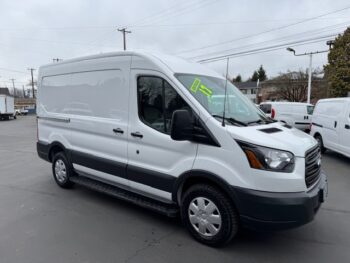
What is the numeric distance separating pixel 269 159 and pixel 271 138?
0.27 meters

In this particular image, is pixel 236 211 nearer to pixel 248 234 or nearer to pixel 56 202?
pixel 248 234

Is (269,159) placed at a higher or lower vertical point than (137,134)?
lower

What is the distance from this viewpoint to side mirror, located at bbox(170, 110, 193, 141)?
3342 millimetres

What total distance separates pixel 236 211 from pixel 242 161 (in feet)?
2.00

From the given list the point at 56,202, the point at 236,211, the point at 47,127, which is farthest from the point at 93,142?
the point at 236,211

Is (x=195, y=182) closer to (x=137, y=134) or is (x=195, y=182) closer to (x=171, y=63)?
(x=137, y=134)

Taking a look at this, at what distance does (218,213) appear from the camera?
350cm

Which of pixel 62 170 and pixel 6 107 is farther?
pixel 6 107

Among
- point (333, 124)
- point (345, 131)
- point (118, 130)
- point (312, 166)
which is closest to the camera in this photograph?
point (312, 166)

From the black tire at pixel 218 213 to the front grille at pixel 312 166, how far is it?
0.88 meters

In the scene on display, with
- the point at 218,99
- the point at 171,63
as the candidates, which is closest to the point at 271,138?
the point at 218,99

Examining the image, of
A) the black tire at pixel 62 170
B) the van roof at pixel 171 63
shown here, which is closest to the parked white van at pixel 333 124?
the van roof at pixel 171 63

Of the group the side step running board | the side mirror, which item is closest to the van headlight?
the side mirror

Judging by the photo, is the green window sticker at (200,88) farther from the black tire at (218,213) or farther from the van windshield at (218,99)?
the black tire at (218,213)
